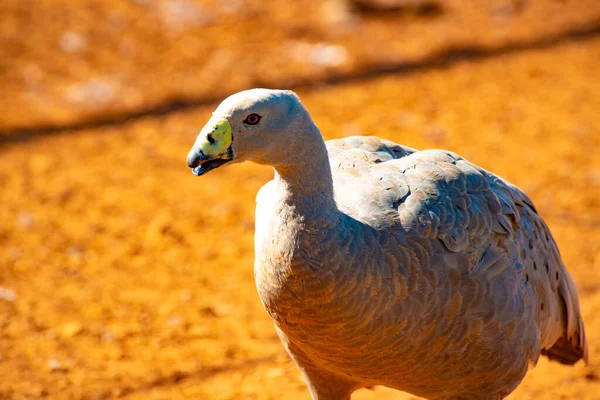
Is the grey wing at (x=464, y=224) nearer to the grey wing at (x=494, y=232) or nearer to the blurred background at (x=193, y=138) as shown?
the grey wing at (x=494, y=232)

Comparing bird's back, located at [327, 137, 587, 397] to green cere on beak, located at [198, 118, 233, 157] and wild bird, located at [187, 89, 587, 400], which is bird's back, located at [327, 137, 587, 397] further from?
green cere on beak, located at [198, 118, 233, 157]

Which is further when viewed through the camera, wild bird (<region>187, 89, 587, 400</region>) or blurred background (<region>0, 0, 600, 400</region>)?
blurred background (<region>0, 0, 600, 400</region>)

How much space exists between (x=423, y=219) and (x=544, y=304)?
1.05 meters

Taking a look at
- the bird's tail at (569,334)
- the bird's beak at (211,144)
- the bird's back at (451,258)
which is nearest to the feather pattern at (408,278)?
the bird's back at (451,258)

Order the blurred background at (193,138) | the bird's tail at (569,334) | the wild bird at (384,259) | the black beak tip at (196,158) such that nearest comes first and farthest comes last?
the black beak tip at (196,158)
the wild bird at (384,259)
the bird's tail at (569,334)
the blurred background at (193,138)

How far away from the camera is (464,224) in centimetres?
346

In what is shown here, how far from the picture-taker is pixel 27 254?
20.0 ft

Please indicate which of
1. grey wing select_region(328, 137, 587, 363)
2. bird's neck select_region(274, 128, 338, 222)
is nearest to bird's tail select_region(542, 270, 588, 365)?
grey wing select_region(328, 137, 587, 363)

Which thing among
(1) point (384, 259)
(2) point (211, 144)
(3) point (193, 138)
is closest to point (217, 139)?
(2) point (211, 144)

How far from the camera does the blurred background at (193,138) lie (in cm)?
502

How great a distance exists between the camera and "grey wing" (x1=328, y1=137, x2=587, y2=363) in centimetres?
330

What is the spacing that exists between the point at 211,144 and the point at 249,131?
15 cm

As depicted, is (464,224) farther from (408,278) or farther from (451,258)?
(408,278)

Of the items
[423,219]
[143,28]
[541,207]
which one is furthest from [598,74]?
[423,219]
